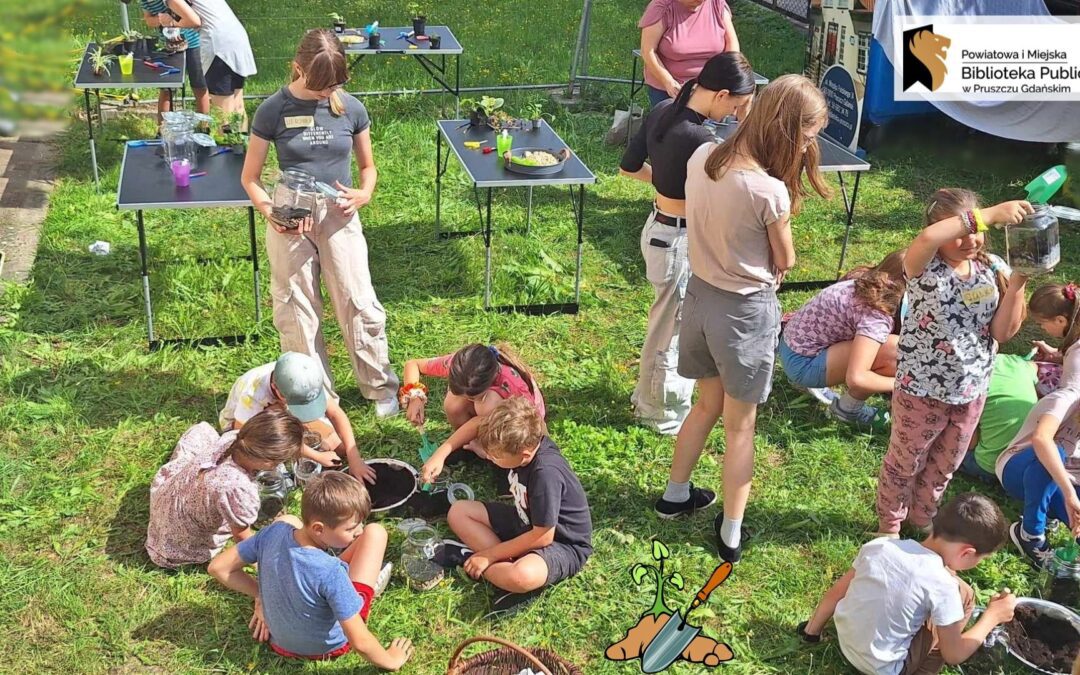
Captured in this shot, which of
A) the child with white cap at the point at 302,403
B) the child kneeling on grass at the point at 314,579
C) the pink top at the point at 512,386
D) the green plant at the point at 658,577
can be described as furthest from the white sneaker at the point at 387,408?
the green plant at the point at 658,577

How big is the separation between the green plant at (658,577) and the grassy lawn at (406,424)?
42 mm

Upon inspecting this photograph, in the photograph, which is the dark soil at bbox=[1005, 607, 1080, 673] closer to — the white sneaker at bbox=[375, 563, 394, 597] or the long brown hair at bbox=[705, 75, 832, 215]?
the long brown hair at bbox=[705, 75, 832, 215]

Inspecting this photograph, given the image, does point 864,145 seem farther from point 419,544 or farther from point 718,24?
point 419,544

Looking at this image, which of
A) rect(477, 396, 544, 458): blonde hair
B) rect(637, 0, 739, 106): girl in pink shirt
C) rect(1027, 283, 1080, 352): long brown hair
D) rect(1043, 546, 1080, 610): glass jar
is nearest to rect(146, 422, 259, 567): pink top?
rect(477, 396, 544, 458): blonde hair

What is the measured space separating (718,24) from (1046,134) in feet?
12.0

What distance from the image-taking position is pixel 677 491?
4156 mm

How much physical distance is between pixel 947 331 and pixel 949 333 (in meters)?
0.01

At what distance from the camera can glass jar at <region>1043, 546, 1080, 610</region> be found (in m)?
3.75

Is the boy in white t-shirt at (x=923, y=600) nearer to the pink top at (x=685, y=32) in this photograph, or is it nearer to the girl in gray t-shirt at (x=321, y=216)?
the girl in gray t-shirt at (x=321, y=216)

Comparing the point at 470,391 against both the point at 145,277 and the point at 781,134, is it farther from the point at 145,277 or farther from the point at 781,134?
the point at 145,277

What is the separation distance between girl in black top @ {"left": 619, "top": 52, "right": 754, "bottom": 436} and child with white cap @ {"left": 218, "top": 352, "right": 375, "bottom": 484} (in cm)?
140

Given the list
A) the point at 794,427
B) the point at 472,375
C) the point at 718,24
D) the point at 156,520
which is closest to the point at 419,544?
the point at 472,375

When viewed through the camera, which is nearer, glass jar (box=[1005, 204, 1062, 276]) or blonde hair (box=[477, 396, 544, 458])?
glass jar (box=[1005, 204, 1062, 276])

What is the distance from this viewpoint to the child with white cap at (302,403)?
3.89 meters
